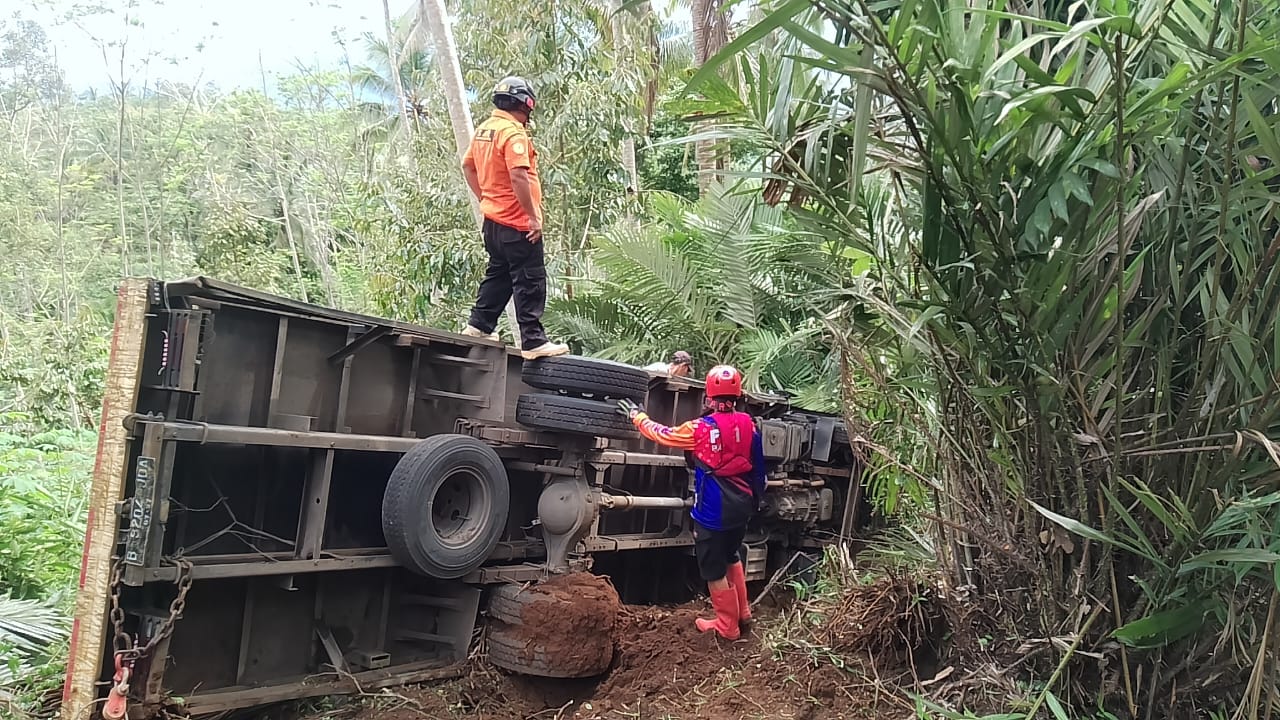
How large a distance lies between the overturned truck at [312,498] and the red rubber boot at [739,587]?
90 cm

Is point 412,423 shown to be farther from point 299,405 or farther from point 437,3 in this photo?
point 437,3

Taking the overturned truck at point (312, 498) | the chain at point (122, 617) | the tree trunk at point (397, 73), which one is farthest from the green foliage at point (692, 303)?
the tree trunk at point (397, 73)

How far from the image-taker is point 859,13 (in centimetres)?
226

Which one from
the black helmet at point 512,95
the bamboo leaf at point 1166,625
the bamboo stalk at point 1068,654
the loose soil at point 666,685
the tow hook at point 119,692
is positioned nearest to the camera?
the bamboo leaf at point 1166,625

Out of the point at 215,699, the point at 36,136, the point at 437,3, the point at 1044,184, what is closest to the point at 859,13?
the point at 1044,184

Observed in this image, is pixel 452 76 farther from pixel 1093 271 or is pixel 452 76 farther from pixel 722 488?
pixel 1093 271

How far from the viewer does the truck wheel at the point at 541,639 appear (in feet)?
16.8

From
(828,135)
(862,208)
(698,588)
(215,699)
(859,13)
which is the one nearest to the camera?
(859,13)

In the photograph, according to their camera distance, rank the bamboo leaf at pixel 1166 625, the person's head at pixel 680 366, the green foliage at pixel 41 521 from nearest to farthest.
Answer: the bamboo leaf at pixel 1166 625 → the green foliage at pixel 41 521 → the person's head at pixel 680 366

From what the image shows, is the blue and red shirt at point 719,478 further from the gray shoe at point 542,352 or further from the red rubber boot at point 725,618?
the gray shoe at point 542,352

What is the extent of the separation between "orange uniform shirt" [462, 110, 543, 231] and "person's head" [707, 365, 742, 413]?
1.54m

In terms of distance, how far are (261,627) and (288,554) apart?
0.41m

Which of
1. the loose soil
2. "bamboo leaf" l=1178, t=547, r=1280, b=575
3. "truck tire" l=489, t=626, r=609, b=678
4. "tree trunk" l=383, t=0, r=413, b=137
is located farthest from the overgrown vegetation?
"tree trunk" l=383, t=0, r=413, b=137

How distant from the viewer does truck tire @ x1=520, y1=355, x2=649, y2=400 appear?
549cm
